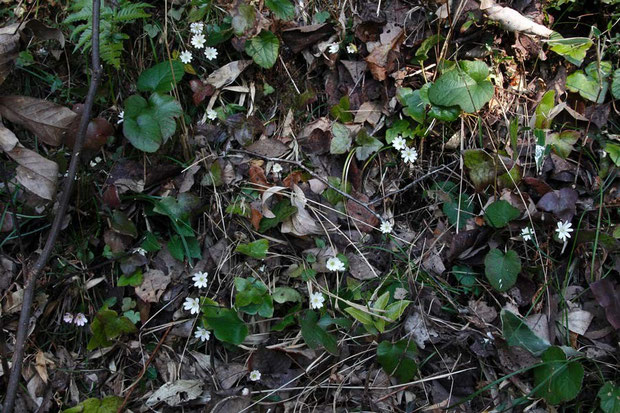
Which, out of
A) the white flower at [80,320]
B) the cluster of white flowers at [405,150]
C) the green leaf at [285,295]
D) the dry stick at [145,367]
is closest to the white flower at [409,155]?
the cluster of white flowers at [405,150]

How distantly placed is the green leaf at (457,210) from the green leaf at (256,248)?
0.82 meters

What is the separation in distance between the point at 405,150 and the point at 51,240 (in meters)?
1.57

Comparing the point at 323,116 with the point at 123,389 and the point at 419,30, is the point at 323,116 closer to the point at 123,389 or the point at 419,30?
the point at 419,30

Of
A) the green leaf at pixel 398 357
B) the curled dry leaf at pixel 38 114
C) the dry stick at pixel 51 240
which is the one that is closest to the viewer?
the dry stick at pixel 51 240

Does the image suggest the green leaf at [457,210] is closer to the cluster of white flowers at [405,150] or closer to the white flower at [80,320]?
the cluster of white flowers at [405,150]

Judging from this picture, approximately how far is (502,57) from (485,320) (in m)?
1.24

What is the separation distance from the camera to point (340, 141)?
2.56 meters

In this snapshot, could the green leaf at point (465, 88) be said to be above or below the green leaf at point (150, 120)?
below

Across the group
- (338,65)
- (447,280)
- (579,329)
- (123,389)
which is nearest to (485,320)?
(447,280)

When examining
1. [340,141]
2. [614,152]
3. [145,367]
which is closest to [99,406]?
[145,367]

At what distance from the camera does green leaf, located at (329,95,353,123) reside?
2604 millimetres

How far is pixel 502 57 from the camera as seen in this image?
8.65 ft

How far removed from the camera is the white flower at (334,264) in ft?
7.69

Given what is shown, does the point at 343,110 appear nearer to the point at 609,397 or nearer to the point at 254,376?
the point at 254,376
